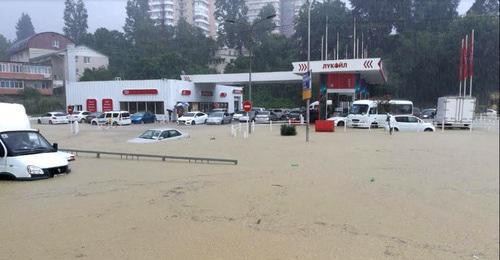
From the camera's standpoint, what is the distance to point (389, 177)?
10031 millimetres

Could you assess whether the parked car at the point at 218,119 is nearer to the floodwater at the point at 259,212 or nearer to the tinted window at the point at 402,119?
the tinted window at the point at 402,119

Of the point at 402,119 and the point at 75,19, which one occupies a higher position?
the point at 75,19

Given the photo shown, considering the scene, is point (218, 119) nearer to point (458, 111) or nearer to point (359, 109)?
point (359, 109)

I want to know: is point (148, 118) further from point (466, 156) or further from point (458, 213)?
point (458, 213)

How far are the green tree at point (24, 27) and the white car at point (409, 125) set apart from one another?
848 inches

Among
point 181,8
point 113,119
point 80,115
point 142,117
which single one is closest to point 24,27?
point 181,8

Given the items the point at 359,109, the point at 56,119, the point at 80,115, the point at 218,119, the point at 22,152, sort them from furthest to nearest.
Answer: the point at 80,115 < the point at 218,119 < the point at 56,119 < the point at 359,109 < the point at 22,152

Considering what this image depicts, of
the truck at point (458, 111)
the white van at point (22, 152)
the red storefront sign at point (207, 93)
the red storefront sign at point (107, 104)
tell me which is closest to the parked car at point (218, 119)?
the red storefront sign at point (207, 93)

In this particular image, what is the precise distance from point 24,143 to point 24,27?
3.05 m

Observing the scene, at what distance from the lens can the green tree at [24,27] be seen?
9234 millimetres

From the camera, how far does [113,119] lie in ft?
123

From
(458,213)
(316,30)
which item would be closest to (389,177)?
(458,213)

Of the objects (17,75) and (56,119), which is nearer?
(17,75)

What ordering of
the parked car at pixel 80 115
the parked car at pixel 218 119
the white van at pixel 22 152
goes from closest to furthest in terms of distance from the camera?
the white van at pixel 22 152 → the parked car at pixel 218 119 → the parked car at pixel 80 115
